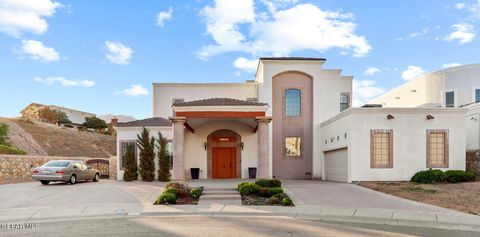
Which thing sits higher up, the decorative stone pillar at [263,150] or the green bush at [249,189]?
the decorative stone pillar at [263,150]

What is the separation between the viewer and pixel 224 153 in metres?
25.2

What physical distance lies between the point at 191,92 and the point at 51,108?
1698 inches

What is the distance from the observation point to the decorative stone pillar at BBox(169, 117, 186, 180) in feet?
61.8

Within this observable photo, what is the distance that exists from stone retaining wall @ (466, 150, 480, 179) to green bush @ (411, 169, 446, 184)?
151 inches

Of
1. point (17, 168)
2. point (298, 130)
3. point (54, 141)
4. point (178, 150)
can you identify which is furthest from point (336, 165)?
point (54, 141)

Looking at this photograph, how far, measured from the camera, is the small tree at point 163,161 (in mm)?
23484

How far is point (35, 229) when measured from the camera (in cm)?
955

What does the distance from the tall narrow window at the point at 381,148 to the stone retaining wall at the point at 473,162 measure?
565 centimetres

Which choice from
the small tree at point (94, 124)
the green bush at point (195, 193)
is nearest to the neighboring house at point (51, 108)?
the small tree at point (94, 124)

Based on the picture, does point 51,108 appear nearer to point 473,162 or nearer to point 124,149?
point 124,149

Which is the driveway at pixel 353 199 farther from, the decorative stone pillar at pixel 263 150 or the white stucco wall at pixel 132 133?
the white stucco wall at pixel 132 133

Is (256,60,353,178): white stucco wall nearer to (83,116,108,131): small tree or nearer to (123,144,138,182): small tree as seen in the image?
(123,144,138,182): small tree

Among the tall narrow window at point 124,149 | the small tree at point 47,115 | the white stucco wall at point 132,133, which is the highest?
the small tree at point 47,115

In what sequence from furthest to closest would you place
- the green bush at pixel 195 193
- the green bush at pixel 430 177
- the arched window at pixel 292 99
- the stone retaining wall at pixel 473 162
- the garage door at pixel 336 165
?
the arched window at pixel 292 99, the stone retaining wall at pixel 473 162, the garage door at pixel 336 165, the green bush at pixel 430 177, the green bush at pixel 195 193
